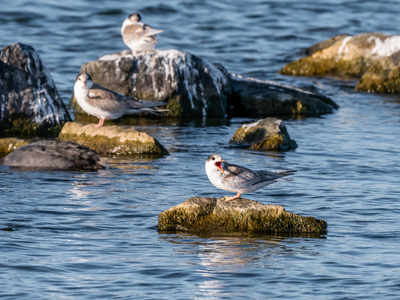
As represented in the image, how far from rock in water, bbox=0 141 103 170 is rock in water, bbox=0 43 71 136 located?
3.00m

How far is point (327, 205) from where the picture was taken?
10.3 metres

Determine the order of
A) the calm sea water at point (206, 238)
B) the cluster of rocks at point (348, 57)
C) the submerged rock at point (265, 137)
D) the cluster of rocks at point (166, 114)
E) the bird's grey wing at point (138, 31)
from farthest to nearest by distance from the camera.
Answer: the cluster of rocks at point (348, 57) → the bird's grey wing at point (138, 31) → the submerged rock at point (265, 137) → the cluster of rocks at point (166, 114) → the calm sea water at point (206, 238)

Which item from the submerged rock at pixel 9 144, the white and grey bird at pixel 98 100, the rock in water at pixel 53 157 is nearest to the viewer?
the rock in water at pixel 53 157

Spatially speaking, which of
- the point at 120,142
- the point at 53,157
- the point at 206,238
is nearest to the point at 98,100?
the point at 120,142

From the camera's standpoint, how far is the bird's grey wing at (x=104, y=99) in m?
13.9

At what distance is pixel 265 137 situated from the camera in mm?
14453

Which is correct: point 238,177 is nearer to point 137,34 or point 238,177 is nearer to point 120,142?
point 120,142

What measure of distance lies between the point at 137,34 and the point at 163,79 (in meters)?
1.28

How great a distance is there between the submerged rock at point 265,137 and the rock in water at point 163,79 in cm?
362

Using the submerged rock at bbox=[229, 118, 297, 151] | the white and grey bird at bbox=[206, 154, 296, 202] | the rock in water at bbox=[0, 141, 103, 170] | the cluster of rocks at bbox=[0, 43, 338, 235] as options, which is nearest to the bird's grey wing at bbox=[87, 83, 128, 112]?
the cluster of rocks at bbox=[0, 43, 338, 235]

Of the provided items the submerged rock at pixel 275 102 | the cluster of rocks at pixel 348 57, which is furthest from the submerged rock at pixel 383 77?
the submerged rock at pixel 275 102

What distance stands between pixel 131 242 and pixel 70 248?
2.23 ft

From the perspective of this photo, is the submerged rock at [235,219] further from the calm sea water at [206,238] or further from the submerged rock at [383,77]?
the submerged rock at [383,77]

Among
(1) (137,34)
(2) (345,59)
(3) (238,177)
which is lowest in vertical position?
(3) (238,177)
